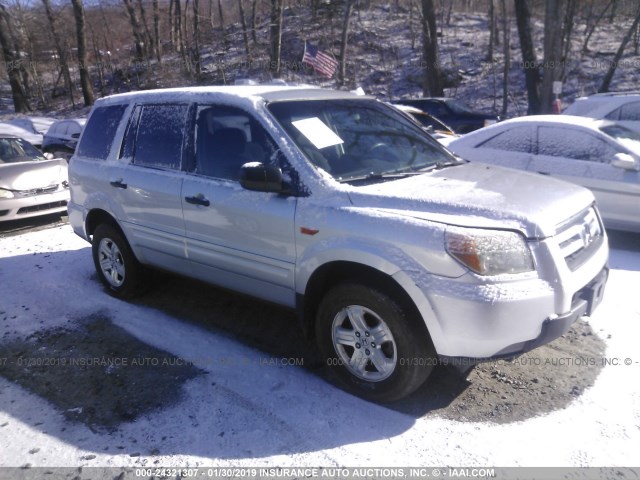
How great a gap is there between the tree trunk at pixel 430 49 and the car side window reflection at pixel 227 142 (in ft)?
62.4

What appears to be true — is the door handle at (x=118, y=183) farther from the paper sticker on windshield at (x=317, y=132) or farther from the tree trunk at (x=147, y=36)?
the tree trunk at (x=147, y=36)

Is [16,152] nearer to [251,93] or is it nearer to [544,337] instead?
[251,93]

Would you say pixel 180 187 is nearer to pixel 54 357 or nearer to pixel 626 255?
pixel 54 357

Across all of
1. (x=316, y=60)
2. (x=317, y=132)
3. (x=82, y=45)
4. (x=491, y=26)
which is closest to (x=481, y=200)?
(x=317, y=132)

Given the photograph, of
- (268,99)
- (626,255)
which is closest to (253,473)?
(268,99)

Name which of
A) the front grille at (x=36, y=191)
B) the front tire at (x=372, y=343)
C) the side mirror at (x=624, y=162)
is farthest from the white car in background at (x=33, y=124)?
the front tire at (x=372, y=343)

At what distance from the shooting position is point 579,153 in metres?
6.69

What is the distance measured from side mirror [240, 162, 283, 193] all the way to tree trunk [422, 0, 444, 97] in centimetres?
1967

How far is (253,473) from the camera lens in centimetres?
279

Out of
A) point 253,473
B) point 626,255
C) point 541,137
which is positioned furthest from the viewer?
point 541,137

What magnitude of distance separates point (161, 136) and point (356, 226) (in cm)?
215

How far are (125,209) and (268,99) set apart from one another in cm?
178

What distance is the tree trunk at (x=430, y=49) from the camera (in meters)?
21.1

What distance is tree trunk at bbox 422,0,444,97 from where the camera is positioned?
21.1m
